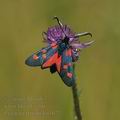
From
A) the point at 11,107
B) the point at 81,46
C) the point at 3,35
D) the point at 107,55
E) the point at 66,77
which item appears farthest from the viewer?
the point at 3,35

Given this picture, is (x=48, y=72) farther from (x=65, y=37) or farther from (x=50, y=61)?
(x=50, y=61)

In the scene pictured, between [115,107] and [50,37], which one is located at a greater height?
[50,37]

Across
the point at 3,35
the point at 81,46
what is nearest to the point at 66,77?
the point at 81,46

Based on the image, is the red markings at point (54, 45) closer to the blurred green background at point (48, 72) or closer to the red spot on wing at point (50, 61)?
the red spot on wing at point (50, 61)

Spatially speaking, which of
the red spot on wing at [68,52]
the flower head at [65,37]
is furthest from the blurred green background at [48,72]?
the red spot on wing at [68,52]

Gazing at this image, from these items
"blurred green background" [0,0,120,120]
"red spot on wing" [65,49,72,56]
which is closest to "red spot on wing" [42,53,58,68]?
"red spot on wing" [65,49,72,56]

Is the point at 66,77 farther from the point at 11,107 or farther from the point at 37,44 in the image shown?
the point at 37,44

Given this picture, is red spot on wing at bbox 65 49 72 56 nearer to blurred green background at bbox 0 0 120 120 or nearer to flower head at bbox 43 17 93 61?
flower head at bbox 43 17 93 61

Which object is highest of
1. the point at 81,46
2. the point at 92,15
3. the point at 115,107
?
the point at 92,15
